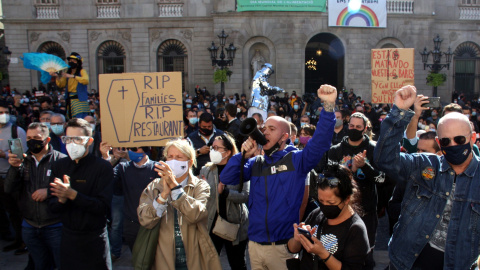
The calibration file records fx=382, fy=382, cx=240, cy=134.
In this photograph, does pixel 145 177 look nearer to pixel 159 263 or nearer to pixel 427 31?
pixel 159 263

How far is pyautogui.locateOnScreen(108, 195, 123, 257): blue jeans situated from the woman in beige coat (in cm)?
240

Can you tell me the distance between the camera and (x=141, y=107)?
16.3ft

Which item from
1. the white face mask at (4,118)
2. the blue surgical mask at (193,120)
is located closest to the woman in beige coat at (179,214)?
the white face mask at (4,118)

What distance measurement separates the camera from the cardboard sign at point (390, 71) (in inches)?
291

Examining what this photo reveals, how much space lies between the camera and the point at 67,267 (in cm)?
355

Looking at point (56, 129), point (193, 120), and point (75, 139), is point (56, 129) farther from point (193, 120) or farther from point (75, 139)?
point (75, 139)

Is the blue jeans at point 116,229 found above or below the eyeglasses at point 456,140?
below

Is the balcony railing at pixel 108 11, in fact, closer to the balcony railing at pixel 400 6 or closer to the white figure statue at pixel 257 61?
the white figure statue at pixel 257 61

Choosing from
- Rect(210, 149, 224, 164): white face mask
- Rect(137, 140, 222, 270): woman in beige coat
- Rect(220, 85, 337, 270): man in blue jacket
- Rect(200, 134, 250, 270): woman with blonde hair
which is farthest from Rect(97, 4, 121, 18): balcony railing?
Rect(220, 85, 337, 270): man in blue jacket

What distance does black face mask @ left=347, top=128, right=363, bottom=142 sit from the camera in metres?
4.36

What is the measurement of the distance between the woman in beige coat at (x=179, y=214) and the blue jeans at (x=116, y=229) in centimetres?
240

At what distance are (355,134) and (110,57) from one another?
23655 millimetres

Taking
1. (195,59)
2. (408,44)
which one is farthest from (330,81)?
(195,59)

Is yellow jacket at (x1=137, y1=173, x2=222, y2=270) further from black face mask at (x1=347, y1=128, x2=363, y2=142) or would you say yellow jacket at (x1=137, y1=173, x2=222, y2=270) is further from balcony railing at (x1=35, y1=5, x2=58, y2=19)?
balcony railing at (x1=35, y1=5, x2=58, y2=19)
